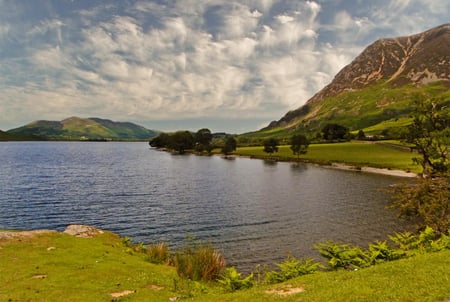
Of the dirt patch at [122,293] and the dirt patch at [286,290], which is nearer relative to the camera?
the dirt patch at [286,290]

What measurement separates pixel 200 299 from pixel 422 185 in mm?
29584

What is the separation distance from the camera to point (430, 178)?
36.8m

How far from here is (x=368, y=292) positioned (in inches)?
511

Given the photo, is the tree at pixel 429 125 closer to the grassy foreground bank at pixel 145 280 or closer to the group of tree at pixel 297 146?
the grassy foreground bank at pixel 145 280

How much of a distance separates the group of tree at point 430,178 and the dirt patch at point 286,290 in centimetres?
2149

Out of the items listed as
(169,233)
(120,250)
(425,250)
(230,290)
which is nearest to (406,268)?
(425,250)

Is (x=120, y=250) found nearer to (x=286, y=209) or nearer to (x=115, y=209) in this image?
→ (x=115, y=209)

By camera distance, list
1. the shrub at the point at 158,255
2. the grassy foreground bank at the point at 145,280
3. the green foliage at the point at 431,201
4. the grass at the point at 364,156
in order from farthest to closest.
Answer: the grass at the point at 364,156 < the green foliage at the point at 431,201 < the shrub at the point at 158,255 < the grassy foreground bank at the point at 145,280

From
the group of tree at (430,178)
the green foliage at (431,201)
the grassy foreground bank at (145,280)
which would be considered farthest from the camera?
the group of tree at (430,178)

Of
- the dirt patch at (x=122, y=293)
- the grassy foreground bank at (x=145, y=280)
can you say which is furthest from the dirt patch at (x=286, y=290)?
the dirt patch at (x=122, y=293)

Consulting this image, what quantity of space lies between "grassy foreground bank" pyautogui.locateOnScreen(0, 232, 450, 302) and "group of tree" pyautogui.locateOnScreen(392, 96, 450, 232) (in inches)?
648

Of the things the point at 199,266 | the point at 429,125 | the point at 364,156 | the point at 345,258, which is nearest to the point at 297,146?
the point at 364,156

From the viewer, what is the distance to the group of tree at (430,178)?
104ft

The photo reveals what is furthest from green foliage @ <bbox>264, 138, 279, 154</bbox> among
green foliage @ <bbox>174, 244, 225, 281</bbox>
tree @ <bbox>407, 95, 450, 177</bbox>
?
green foliage @ <bbox>174, 244, 225, 281</bbox>
